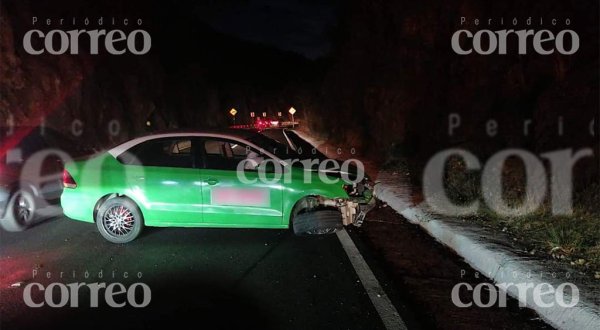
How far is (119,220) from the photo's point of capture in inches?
287

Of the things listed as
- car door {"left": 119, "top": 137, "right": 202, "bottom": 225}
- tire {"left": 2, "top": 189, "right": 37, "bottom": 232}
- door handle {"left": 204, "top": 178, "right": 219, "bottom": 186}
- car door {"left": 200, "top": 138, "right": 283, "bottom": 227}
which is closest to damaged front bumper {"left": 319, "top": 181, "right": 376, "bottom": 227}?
car door {"left": 200, "top": 138, "right": 283, "bottom": 227}

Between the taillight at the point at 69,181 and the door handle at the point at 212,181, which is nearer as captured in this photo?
the door handle at the point at 212,181

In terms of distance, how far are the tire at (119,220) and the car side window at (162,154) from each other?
0.60 metres

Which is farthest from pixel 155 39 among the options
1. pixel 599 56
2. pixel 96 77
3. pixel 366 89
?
pixel 599 56

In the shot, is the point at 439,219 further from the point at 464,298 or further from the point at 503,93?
the point at 503,93

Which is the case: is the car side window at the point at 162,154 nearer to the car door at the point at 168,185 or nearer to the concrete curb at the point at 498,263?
the car door at the point at 168,185

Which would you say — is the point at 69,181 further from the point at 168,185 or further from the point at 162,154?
the point at 168,185

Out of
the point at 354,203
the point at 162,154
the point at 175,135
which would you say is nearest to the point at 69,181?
the point at 162,154

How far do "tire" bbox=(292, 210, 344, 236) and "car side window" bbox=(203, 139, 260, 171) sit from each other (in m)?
1.11

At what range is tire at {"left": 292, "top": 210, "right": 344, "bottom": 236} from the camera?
277 inches

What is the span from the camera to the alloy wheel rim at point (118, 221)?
23.9 ft

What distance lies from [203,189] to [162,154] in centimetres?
86

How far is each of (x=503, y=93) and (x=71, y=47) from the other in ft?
67.4

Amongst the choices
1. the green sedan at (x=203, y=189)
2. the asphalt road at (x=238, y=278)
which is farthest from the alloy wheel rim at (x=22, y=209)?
the green sedan at (x=203, y=189)
